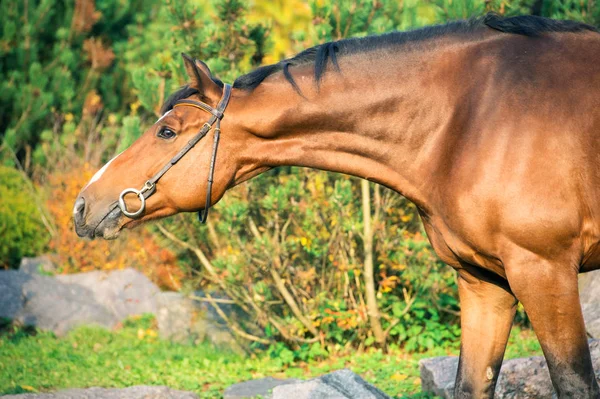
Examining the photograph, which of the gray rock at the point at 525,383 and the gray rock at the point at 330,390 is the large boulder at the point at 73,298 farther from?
the gray rock at the point at 525,383

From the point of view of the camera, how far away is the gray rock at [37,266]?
10.1m

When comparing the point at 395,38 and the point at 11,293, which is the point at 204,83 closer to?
the point at 395,38

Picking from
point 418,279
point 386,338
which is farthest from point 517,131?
Answer: point 386,338

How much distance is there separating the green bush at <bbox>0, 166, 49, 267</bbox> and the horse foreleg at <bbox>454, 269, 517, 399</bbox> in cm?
807

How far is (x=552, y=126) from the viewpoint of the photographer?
130 inches

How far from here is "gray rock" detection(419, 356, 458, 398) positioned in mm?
5000

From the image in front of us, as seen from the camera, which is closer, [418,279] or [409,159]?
[409,159]

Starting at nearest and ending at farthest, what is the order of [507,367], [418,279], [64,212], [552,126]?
[552,126], [507,367], [418,279], [64,212]

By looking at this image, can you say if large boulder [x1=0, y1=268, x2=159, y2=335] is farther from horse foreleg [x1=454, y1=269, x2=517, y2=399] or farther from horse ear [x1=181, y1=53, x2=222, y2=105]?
horse foreleg [x1=454, y1=269, x2=517, y2=399]

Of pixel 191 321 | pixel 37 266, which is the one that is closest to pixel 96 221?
pixel 191 321

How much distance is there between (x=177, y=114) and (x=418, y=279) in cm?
363

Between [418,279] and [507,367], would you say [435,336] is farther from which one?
[507,367]

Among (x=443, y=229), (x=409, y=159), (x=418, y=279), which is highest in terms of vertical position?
(x=409, y=159)

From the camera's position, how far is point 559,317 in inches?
128
